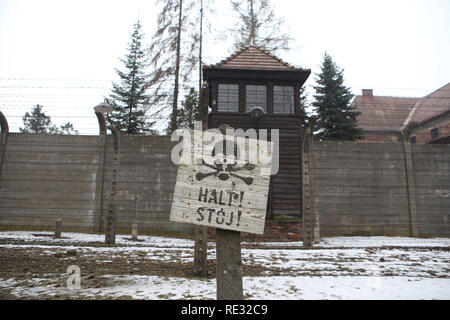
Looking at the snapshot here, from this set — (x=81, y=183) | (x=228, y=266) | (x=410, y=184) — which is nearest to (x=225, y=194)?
(x=228, y=266)

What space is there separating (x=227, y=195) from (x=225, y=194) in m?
0.02

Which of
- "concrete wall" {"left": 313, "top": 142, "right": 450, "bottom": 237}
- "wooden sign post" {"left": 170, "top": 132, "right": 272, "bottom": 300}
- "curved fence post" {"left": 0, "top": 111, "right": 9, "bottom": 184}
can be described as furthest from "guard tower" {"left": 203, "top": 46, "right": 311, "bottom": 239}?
"wooden sign post" {"left": 170, "top": 132, "right": 272, "bottom": 300}

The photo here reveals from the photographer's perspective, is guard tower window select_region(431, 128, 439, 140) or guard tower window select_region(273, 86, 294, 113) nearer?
guard tower window select_region(273, 86, 294, 113)

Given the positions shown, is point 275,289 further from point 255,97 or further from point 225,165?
point 255,97

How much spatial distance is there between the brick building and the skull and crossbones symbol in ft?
87.6

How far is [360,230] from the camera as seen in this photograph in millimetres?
9867

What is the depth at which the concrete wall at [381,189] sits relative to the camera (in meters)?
9.91

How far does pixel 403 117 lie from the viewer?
2786 centimetres

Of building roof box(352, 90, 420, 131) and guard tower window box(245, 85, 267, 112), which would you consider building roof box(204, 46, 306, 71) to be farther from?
building roof box(352, 90, 420, 131)

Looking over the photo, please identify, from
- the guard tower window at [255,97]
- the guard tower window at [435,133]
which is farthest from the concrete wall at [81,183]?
the guard tower window at [435,133]

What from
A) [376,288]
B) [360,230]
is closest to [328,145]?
[360,230]

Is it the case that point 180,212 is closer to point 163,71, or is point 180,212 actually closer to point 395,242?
point 395,242

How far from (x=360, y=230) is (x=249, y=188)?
9326 millimetres

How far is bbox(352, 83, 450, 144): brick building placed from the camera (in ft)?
82.2
